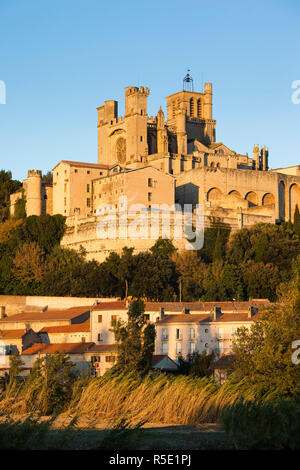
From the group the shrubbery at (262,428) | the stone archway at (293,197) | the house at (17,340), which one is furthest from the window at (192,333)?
the stone archway at (293,197)

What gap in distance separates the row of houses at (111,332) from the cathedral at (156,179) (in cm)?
1225

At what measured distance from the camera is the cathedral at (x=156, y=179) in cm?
6138

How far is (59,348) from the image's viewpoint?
134ft

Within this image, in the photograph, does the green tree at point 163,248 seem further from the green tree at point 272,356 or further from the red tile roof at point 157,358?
the green tree at point 272,356

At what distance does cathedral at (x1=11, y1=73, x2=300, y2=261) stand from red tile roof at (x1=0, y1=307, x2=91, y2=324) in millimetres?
9428

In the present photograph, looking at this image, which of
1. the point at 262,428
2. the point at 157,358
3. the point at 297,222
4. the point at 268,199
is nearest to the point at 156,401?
the point at 262,428

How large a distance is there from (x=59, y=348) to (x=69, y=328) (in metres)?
4.25

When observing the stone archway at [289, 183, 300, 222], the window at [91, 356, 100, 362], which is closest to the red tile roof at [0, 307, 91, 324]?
the window at [91, 356, 100, 362]

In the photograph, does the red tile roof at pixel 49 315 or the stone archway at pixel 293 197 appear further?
the stone archway at pixel 293 197

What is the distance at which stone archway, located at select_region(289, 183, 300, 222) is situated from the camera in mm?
71438

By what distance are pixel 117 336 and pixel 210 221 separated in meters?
27.0

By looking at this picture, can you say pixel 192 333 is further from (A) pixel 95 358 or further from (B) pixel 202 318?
(A) pixel 95 358

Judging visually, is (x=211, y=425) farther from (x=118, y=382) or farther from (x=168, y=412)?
(x=118, y=382)
